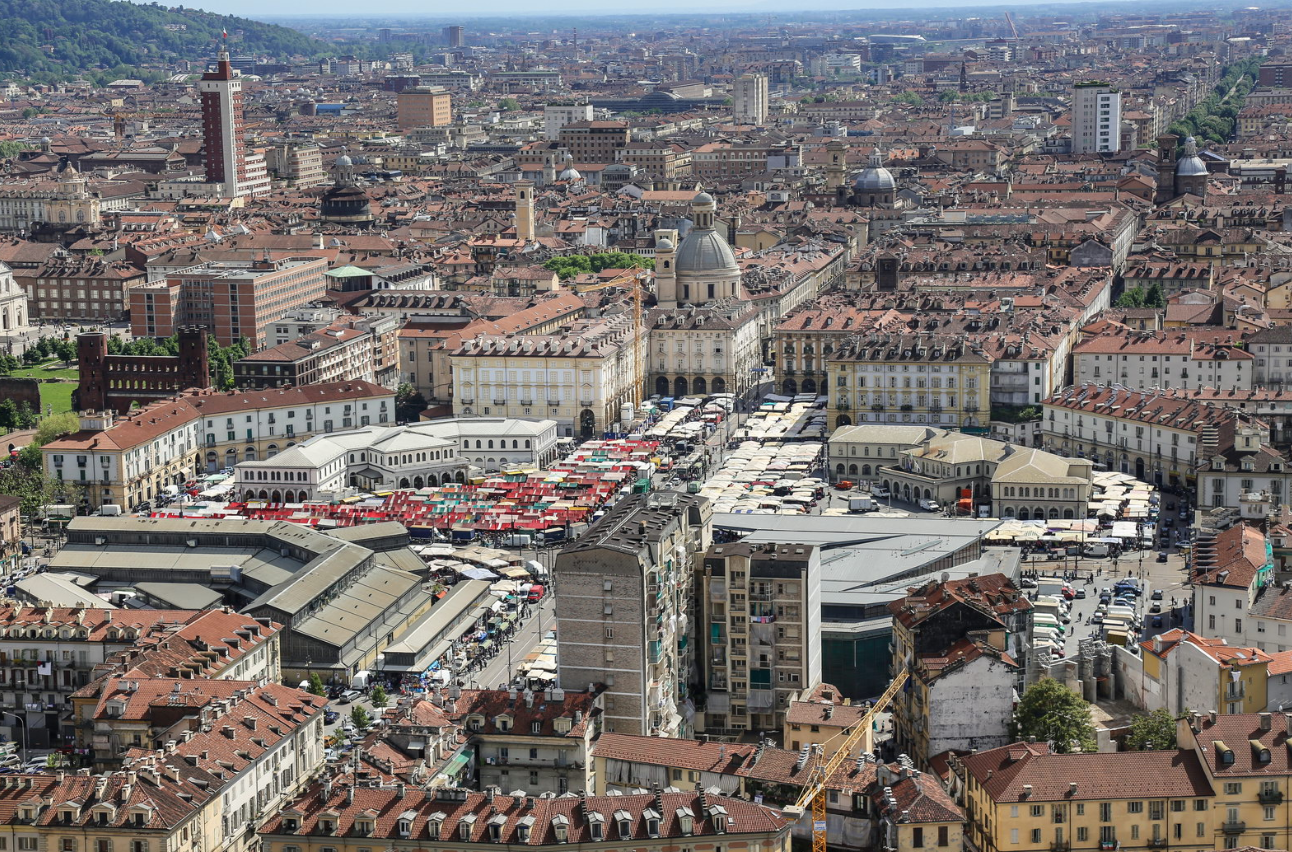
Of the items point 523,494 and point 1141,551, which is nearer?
point 1141,551

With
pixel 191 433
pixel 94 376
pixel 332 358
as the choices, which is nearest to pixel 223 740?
pixel 191 433

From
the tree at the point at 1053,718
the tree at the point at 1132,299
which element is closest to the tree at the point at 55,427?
the tree at the point at 1053,718

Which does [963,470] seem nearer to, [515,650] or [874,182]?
[515,650]

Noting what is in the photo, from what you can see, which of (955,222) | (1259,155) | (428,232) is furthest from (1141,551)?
(1259,155)

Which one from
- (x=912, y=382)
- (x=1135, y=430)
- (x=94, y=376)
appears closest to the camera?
(x=1135, y=430)

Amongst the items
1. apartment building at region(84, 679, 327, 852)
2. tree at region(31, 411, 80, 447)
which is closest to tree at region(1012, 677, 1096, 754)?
apartment building at region(84, 679, 327, 852)

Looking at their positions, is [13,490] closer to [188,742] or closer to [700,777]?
[188,742]
